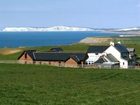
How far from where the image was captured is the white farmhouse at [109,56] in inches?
3499

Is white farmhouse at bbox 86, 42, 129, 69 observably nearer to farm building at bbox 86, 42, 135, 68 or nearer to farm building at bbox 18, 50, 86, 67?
farm building at bbox 86, 42, 135, 68

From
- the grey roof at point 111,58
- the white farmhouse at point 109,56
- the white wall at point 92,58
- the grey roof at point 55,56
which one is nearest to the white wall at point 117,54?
the white farmhouse at point 109,56

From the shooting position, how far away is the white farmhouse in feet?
292

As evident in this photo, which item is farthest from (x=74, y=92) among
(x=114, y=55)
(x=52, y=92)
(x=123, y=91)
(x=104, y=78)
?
(x=114, y=55)

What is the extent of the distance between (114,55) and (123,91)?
4959 centimetres

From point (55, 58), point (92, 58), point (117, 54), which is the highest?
point (117, 54)

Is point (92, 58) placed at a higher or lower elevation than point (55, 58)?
lower

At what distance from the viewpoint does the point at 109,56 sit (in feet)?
301

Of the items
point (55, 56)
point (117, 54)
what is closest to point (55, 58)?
point (55, 56)

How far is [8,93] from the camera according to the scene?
1518 inches

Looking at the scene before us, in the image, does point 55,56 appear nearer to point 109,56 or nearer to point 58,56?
point 58,56

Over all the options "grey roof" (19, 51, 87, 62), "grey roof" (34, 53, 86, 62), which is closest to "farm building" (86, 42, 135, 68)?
"grey roof" (34, 53, 86, 62)

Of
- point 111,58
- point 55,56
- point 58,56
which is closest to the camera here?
point 58,56

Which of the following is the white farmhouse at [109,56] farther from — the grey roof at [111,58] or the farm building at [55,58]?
the farm building at [55,58]
